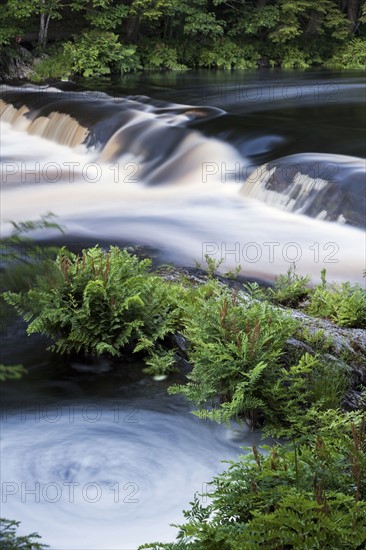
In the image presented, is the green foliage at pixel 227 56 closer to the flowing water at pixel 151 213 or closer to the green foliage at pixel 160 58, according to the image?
the green foliage at pixel 160 58

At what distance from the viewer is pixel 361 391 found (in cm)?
534

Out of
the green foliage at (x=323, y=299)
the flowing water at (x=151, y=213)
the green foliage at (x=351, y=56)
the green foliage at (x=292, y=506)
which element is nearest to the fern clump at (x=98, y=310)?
the flowing water at (x=151, y=213)

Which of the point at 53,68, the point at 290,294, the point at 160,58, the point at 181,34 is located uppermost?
the point at 181,34

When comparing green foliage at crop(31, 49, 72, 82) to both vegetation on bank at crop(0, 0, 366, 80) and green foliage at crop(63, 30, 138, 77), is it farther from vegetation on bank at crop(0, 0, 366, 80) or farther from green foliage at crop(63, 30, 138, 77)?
green foliage at crop(63, 30, 138, 77)

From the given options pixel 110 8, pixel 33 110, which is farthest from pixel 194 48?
pixel 33 110

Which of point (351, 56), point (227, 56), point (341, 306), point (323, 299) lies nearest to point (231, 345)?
point (341, 306)

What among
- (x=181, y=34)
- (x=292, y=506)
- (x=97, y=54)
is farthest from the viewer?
(x=181, y=34)

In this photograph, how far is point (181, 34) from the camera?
2467 centimetres

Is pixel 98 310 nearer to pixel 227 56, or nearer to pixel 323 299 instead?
pixel 323 299

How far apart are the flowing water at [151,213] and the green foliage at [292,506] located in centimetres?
97

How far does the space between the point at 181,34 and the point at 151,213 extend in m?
15.9

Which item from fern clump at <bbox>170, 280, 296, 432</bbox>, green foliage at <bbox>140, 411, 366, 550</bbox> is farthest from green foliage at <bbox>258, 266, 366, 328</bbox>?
green foliage at <bbox>140, 411, 366, 550</bbox>

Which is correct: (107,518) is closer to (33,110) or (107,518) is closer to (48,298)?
(48,298)

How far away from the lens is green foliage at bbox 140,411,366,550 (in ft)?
7.93
